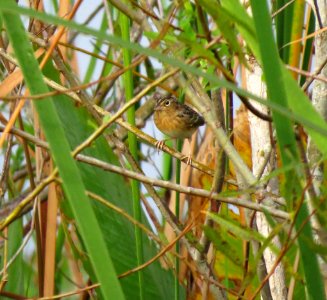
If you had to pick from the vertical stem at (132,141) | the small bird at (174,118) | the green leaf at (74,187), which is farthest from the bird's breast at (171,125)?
the green leaf at (74,187)

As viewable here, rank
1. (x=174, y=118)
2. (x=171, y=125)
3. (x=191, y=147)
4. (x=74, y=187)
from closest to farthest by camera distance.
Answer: (x=74, y=187)
(x=191, y=147)
(x=171, y=125)
(x=174, y=118)

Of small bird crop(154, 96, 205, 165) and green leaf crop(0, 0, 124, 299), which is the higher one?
small bird crop(154, 96, 205, 165)

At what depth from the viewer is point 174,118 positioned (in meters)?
2.50

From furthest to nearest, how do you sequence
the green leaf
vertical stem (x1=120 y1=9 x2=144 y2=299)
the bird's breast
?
the bird's breast
vertical stem (x1=120 y1=9 x2=144 y2=299)
the green leaf

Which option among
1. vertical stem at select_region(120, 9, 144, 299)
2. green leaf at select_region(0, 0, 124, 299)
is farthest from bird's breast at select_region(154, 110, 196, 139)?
green leaf at select_region(0, 0, 124, 299)

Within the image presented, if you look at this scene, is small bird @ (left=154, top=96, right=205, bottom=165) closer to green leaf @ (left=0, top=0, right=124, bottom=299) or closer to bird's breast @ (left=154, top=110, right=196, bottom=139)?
bird's breast @ (left=154, top=110, right=196, bottom=139)

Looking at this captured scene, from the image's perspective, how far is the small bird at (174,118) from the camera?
228cm

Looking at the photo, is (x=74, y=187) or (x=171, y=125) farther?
(x=171, y=125)

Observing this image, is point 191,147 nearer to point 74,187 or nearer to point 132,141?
point 132,141

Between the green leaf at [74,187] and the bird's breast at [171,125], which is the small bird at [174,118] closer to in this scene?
the bird's breast at [171,125]

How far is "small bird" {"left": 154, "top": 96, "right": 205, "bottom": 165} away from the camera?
7.47 feet

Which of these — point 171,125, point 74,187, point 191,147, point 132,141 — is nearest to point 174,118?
point 171,125

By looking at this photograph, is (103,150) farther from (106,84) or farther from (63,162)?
(106,84)

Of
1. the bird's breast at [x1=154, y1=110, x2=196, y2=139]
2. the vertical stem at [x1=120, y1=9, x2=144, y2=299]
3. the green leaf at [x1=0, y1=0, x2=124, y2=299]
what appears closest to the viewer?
the green leaf at [x1=0, y1=0, x2=124, y2=299]
